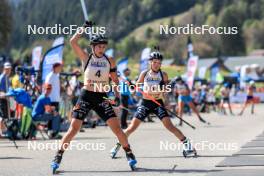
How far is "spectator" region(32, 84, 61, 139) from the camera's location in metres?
17.2

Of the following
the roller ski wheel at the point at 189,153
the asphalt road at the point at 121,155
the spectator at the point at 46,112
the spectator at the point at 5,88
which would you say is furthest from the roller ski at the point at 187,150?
the spectator at the point at 5,88

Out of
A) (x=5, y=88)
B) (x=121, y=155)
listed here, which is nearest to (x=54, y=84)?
(x=5, y=88)

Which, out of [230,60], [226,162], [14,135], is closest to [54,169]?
[226,162]

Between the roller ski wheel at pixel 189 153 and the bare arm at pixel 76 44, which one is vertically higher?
the bare arm at pixel 76 44

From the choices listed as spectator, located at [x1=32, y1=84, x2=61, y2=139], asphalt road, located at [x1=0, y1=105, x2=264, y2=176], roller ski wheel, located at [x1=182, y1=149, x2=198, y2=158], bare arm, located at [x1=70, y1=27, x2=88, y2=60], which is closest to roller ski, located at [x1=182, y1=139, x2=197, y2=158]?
roller ski wheel, located at [x1=182, y1=149, x2=198, y2=158]

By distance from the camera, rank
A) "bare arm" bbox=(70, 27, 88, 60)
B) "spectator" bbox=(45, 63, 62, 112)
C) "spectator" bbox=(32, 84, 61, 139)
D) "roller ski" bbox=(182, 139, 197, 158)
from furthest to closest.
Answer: "spectator" bbox=(45, 63, 62, 112)
"spectator" bbox=(32, 84, 61, 139)
"roller ski" bbox=(182, 139, 197, 158)
"bare arm" bbox=(70, 27, 88, 60)

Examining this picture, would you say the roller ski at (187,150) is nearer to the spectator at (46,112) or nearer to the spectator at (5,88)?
the spectator at (46,112)

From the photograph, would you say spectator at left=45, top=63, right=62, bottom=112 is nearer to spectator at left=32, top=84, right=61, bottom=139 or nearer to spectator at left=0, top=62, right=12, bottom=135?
spectator at left=32, top=84, right=61, bottom=139

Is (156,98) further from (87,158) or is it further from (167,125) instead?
(87,158)

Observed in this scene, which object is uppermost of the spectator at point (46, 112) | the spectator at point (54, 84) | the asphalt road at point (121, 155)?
the spectator at point (54, 84)

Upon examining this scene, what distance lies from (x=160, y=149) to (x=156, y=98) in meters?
1.94

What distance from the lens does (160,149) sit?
14.5 m

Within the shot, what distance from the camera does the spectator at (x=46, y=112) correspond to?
17172mm

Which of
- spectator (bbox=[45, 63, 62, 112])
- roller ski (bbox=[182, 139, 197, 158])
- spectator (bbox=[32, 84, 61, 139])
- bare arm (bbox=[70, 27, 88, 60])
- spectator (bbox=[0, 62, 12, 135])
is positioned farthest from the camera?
spectator (bbox=[45, 63, 62, 112])
